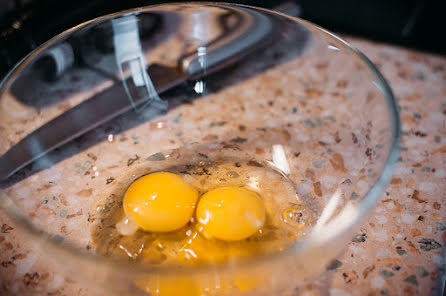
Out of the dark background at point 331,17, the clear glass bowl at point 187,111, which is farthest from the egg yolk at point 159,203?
the dark background at point 331,17

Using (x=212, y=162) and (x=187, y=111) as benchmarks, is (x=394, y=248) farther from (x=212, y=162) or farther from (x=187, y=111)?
(x=187, y=111)

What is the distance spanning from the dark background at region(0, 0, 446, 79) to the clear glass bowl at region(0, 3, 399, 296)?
0.18 m

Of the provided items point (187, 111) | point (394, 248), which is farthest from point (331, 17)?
point (394, 248)

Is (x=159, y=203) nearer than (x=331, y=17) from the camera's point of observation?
Yes

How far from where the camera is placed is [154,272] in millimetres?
501

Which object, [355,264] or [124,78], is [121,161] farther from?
[355,264]

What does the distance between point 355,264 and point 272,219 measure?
0.65 feet

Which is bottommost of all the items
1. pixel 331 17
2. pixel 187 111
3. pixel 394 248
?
pixel 394 248

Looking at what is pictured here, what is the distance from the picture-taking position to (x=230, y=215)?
773 millimetres

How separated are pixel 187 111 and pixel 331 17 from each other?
2.56 ft

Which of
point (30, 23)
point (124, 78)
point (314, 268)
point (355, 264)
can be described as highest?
point (30, 23)

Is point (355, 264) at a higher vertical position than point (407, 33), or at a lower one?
lower

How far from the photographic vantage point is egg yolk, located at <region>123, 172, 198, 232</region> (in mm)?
785

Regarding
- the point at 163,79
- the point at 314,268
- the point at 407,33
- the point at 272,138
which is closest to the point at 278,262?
the point at 314,268
